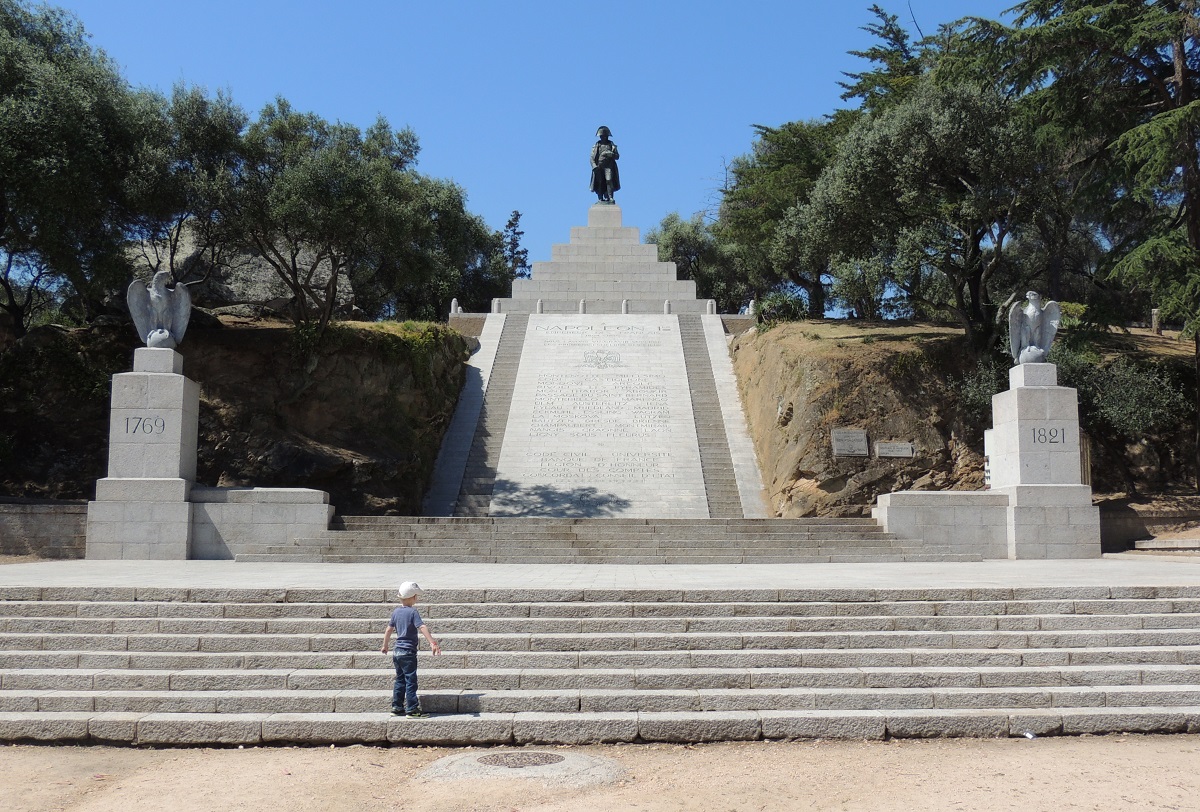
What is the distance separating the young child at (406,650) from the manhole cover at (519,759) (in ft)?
2.96

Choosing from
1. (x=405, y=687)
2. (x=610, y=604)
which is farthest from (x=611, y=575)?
(x=405, y=687)

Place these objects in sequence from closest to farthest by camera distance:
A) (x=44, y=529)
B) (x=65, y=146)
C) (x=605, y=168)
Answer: (x=44, y=529) → (x=65, y=146) → (x=605, y=168)

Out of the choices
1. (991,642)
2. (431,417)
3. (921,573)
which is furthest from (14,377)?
(991,642)

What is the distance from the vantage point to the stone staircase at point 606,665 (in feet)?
23.9

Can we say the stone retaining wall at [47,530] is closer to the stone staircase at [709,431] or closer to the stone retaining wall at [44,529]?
the stone retaining wall at [44,529]

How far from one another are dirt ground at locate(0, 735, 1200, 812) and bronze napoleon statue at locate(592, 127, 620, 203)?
3459 cm

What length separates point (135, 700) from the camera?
764 cm

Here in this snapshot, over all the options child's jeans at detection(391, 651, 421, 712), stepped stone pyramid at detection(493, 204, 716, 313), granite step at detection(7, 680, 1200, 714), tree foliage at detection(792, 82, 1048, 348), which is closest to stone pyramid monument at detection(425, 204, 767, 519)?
stepped stone pyramid at detection(493, 204, 716, 313)

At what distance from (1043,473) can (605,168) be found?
27.5m

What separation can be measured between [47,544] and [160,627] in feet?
25.1

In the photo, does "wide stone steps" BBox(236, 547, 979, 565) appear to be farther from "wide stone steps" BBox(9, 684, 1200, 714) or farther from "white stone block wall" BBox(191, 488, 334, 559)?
"wide stone steps" BBox(9, 684, 1200, 714)

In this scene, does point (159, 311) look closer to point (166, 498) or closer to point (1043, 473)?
point (166, 498)

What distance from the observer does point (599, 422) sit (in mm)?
24141

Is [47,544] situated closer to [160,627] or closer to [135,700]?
[160,627]
